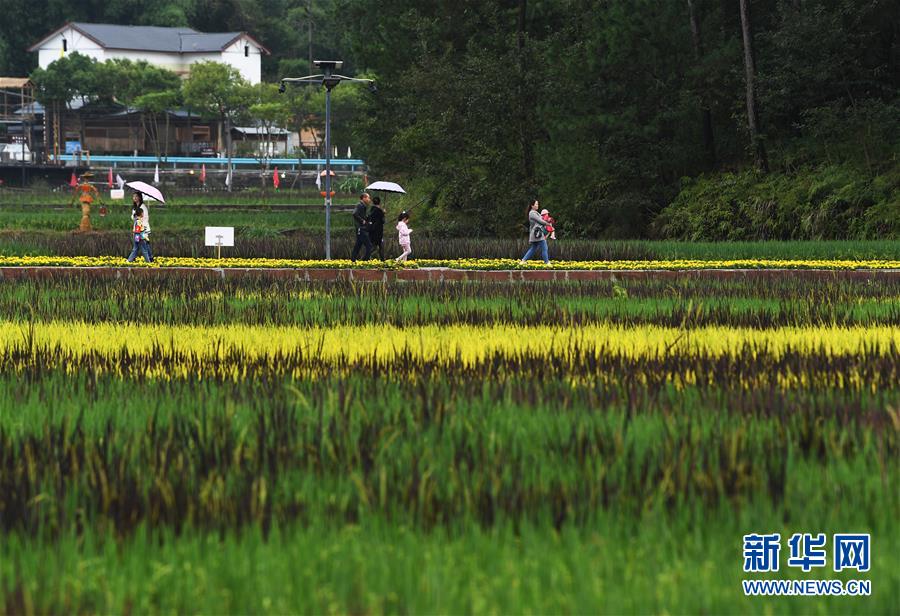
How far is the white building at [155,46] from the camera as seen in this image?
11119 centimetres

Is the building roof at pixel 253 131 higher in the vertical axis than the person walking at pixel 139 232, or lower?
higher

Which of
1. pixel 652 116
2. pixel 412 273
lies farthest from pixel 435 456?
pixel 652 116

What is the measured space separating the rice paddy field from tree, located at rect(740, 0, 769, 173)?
26.8 metres

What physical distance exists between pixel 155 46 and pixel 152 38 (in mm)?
958

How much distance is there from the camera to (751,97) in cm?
3741

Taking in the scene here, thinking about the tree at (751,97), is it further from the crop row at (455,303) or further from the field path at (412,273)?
the crop row at (455,303)

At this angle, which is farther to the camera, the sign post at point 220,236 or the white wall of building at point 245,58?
the white wall of building at point 245,58

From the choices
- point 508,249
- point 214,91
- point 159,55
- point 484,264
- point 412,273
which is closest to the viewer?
point 412,273

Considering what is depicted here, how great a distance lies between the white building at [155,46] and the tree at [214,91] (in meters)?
16.6

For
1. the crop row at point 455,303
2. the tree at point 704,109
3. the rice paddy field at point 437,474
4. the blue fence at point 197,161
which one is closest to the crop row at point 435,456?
the rice paddy field at point 437,474

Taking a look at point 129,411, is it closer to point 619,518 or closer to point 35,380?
point 35,380

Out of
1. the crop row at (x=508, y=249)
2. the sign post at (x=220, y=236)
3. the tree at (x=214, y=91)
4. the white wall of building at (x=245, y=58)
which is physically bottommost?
the crop row at (x=508, y=249)

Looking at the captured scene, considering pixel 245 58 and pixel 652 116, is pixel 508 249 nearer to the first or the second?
pixel 652 116

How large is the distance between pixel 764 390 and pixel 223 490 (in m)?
3.75
